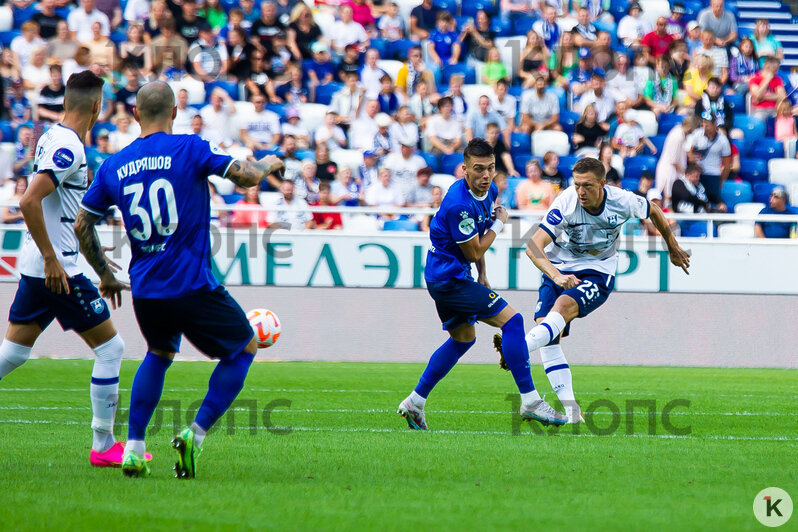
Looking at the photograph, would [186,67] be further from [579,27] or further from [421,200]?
[579,27]

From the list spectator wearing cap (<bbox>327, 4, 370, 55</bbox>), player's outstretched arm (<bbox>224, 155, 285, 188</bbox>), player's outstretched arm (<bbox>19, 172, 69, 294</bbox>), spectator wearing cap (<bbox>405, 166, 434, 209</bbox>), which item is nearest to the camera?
player's outstretched arm (<bbox>224, 155, 285, 188</bbox>)

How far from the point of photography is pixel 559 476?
19.2ft

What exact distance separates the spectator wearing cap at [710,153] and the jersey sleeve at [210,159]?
11.9 metres

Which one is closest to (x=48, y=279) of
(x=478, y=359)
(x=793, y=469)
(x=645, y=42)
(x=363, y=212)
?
(x=793, y=469)

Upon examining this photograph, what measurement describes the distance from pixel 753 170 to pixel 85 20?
10699 mm

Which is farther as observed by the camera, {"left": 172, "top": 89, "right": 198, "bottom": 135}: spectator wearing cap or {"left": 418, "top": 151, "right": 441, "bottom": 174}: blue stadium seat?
{"left": 418, "top": 151, "right": 441, "bottom": 174}: blue stadium seat

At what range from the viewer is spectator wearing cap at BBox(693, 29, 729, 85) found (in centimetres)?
1895

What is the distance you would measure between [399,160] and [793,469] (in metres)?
10.2

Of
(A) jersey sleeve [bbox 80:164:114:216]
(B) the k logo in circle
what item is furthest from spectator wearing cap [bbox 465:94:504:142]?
(B) the k logo in circle

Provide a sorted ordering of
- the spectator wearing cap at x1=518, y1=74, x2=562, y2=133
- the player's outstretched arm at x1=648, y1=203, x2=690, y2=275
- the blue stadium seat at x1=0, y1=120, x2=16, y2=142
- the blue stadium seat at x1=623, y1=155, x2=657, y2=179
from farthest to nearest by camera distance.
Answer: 1. the spectator wearing cap at x1=518, y1=74, x2=562, y2=133
2. the blue stadium seat at x1=623, y1=155, x2=657, y2=179
3. the blue stadium seat at x1=0, y1=120, x2=16, y2=142
4. the player's outstretched arm at x1=648, y1=203, x2=690, y2=275

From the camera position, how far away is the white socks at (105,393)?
20.6 feet

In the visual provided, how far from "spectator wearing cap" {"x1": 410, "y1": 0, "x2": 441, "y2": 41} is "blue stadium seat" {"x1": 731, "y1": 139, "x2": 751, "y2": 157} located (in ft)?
17.7

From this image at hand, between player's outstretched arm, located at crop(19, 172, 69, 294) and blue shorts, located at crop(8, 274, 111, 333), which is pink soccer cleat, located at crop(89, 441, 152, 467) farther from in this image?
player's outstretched arm, located at crop(19, 172, 69, 294)

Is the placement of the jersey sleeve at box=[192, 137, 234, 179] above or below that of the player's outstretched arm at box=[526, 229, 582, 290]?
above
